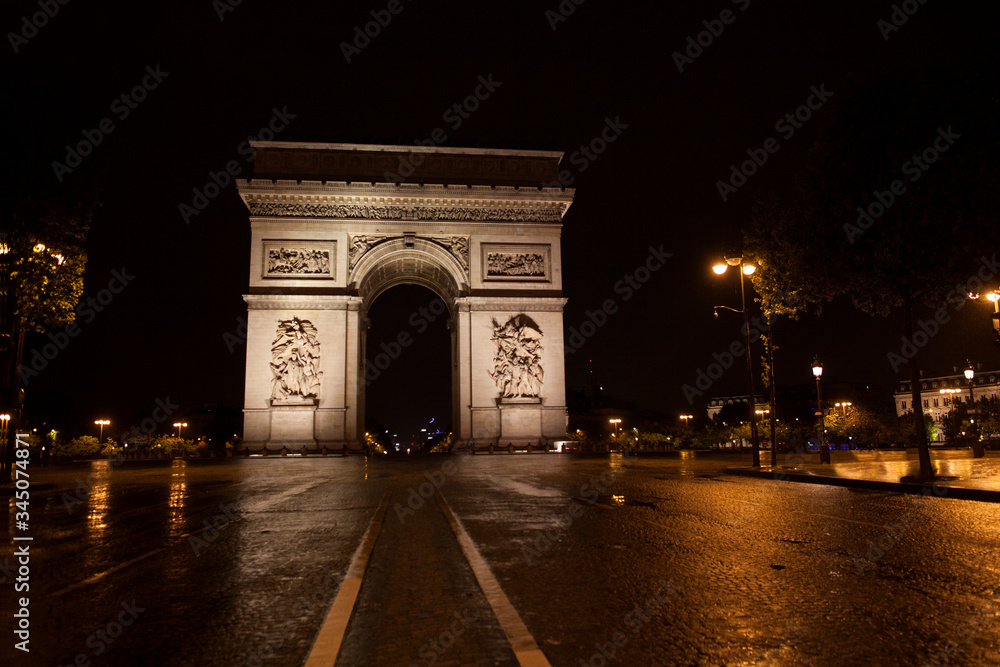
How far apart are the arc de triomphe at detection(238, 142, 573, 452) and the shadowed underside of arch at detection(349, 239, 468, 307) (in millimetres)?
87

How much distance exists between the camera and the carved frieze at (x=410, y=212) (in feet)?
110

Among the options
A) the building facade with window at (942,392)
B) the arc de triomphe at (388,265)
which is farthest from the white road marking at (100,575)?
the building facade with window at (942,392)

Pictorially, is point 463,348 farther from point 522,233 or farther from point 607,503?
point 607,503

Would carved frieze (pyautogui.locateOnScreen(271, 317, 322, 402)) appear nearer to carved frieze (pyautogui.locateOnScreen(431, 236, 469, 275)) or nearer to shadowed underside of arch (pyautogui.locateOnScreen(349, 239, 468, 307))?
shadowed underside of arch (pyautogui.locateOnScreen(349, 239, 468, 307))

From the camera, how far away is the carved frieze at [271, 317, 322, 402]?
31859mm

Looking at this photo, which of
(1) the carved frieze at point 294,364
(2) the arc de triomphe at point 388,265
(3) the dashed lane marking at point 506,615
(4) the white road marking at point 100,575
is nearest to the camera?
(3) the dashed lane marking at point 506,615

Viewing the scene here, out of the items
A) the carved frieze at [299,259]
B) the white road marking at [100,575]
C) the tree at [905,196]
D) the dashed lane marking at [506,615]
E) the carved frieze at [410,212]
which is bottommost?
the white road marking at [100,575]

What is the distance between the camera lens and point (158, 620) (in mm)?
3734

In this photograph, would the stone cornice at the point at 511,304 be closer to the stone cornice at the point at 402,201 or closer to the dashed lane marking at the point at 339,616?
the stone cornice at the point at 402,201

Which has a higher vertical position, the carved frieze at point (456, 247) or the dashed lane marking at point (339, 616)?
the carved frieze at point (456, 247)

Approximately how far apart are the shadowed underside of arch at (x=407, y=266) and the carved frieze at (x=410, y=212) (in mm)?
1469

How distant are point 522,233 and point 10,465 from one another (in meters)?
24.5

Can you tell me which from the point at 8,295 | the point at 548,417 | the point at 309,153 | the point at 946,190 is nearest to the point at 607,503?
the point at 946,190

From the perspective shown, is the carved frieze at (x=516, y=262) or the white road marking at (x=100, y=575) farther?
the carved frieze at (x=516, y=262)
